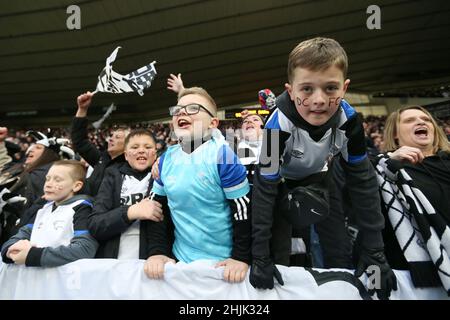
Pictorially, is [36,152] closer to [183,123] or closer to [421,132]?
[183,123]

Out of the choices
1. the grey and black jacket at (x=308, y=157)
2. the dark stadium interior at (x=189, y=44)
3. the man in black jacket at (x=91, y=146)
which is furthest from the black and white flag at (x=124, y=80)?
the dark stadium interior at (x=189, y=44)

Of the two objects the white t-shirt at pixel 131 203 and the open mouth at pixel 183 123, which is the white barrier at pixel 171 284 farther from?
the open mouth at pixel 183 123

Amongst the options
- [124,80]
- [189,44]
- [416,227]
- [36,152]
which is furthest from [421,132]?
[189,44]

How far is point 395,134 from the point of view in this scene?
204 cm

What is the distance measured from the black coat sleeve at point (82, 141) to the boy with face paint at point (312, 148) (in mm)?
1918

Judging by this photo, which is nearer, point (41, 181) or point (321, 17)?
point (41, 181)

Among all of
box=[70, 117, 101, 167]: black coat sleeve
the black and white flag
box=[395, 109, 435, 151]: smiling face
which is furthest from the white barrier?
the black and white flag

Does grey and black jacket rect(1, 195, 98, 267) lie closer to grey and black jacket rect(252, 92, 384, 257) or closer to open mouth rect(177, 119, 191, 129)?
open mouth rect(177, 119, 191, 129)

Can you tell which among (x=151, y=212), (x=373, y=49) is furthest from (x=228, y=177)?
(x=373, y=49)

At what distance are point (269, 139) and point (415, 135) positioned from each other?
1.15m

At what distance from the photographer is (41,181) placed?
265cm

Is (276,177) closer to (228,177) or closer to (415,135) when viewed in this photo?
(228,177)

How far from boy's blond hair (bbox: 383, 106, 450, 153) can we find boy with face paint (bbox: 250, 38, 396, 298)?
745 millimetres

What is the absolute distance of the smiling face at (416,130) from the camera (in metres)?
1.88
